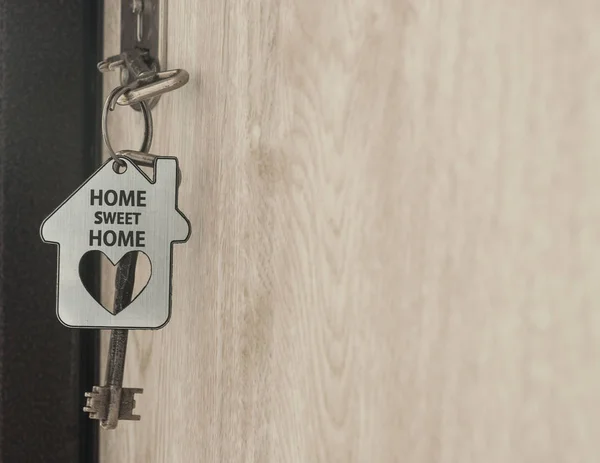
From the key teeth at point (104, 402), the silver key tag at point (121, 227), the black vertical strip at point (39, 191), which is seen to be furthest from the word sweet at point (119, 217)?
the black vertical strip at point (39, 191)

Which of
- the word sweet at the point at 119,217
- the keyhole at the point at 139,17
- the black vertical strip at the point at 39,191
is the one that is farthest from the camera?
the black vertical strip at the point at 39,191

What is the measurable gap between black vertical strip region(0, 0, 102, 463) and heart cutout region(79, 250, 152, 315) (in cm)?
2

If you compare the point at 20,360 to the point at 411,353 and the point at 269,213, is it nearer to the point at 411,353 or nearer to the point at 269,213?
the point at 269,213

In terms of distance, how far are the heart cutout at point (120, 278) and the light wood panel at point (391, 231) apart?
0.17 feet

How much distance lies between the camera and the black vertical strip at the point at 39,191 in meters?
0.95

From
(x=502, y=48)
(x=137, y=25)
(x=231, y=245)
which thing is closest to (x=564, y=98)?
(x=502, y=48)

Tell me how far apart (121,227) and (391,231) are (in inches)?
11.3

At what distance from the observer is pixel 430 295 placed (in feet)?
1.16

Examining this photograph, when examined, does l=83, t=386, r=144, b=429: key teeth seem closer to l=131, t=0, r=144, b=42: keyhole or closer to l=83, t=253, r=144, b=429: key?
l=83, t=253, r=144, b=429: key

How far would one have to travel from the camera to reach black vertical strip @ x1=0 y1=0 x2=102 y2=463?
0.95 meters

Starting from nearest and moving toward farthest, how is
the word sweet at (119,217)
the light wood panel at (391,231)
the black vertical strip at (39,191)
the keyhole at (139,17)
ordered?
the light wood panel at (391,231) < the word sweet at (119,217) < the keyhole at (139,17) < the black vertical strip at (39,191)

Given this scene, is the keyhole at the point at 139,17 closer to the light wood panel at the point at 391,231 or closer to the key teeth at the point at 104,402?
the light wood panel at the point at 391,231

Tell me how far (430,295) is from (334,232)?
101mm

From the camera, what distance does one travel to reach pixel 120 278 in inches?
25.9
